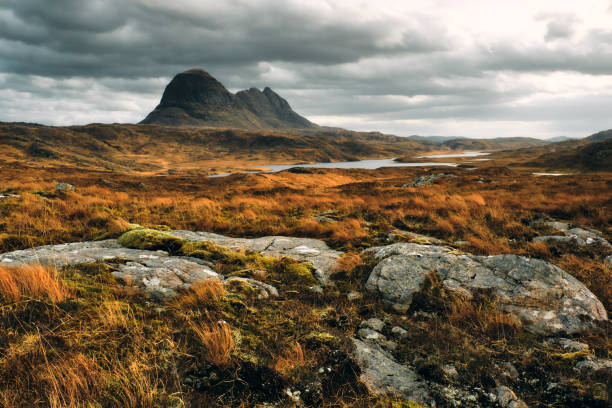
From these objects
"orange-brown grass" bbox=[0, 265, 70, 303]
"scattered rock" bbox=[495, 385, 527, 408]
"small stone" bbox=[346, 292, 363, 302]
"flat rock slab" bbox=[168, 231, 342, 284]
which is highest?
"orange-brown grass" bbox=[0, 265, 70, 303]

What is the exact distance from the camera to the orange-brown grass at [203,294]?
12.9 ft

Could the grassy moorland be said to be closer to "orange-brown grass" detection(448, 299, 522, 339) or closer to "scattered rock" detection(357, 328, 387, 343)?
"orange-brown grass" detection(448, 299, 522, 339)

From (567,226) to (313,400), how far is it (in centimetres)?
1041

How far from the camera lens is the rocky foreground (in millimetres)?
3043

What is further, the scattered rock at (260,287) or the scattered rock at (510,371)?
the scattered rock at (260,287)

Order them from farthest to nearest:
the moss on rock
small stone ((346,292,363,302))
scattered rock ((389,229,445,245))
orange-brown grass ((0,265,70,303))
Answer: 1. scattered rock ((389,229,445,245))
2. the moss on rock
3. small stone ((346,292,363,302))
4. orange-brown grass ((0,265,70,303))

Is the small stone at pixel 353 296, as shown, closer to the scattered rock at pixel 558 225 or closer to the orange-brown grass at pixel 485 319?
the orange-brown grass at pixel 485 319

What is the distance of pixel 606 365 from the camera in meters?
3.08

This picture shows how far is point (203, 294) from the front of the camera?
405 cm

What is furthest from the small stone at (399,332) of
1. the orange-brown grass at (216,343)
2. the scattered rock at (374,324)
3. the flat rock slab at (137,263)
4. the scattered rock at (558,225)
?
the scattered rock at (558,225)

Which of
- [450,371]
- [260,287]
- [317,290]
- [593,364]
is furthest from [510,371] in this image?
[260,287]

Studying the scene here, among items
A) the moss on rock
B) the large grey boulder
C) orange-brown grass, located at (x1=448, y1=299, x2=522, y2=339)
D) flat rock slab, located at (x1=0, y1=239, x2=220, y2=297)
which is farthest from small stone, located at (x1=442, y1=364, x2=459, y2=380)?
the moss on rock

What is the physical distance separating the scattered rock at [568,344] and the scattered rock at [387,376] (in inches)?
80.6

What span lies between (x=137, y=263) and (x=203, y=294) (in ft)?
6.76
